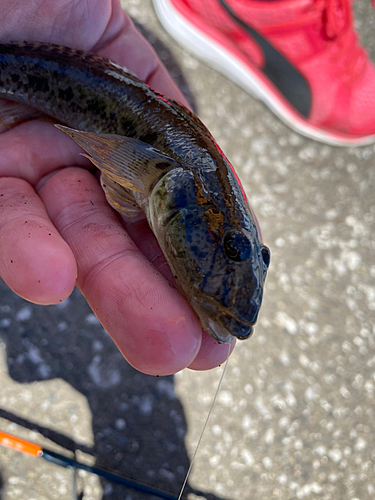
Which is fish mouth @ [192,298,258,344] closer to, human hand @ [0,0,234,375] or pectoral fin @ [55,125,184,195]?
human hand @ [0,0,234,375]

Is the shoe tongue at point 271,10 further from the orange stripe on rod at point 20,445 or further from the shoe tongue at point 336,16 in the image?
the orange stripe on rod at point 20,445

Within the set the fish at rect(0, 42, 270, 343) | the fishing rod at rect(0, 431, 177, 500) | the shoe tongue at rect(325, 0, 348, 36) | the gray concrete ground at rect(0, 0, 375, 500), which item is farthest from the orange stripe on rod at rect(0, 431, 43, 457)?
the shoe tongue at rect(325, 0, 348, 36)

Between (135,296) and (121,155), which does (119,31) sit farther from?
(135,296)

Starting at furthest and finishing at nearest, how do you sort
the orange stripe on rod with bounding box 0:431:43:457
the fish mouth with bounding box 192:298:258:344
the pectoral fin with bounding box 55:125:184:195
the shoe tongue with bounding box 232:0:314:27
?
1. the shoe tongue with bounding box 232:0:314:27
2. the orange stripe on rod with bounding box 0:431:43:457
3. the pectoral fin with bounding box 55:125:184:195
4. the fish mouth with bounding box 192:298:258:344

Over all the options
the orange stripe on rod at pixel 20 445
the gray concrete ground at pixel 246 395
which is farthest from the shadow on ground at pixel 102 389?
the orange stripe on rod at pixel 20 445

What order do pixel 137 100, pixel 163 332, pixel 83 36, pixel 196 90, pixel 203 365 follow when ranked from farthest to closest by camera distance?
pixel 196 90 → pixel 83 36 → pixel 137 100 → pixel 203 365 → pixel 163 332

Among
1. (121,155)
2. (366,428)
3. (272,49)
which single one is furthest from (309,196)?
(121,155)
